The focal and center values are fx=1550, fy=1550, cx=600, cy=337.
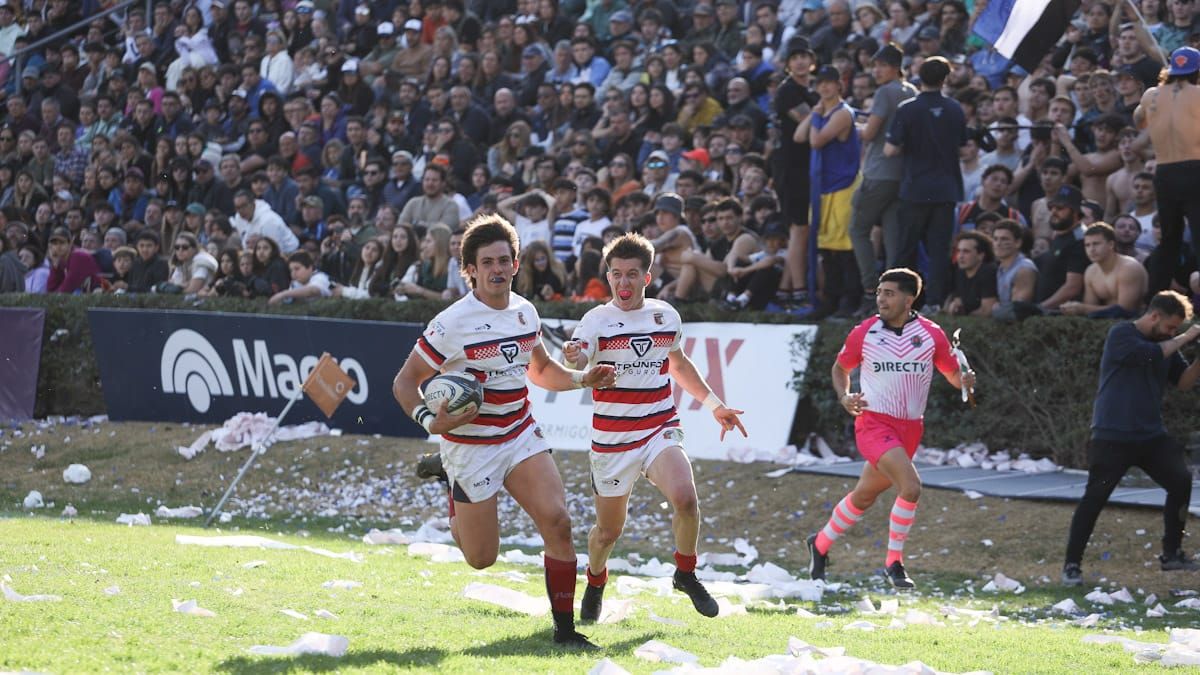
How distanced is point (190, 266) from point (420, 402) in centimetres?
1490

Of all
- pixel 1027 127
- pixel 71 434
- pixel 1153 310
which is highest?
pixel 1027 127

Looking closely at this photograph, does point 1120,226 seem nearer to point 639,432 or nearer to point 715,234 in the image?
point 715,234

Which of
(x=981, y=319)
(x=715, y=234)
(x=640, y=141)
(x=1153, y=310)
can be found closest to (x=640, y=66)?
(x=640, y=141)

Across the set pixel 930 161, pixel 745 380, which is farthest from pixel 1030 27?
pixel 745 380

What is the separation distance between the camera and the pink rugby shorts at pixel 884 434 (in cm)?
1134

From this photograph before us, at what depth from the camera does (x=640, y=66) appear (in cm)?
2173

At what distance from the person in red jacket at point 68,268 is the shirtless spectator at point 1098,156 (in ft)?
49.4

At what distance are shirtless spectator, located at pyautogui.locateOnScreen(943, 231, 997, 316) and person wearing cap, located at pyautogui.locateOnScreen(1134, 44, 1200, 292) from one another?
1.95 meters

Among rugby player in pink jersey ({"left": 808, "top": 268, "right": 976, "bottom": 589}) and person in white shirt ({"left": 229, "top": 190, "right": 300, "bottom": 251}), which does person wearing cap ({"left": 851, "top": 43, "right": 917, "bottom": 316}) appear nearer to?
rugby player in pink jersey ({"left": 808, "top": 268, "right": 976, "bottom": 589})

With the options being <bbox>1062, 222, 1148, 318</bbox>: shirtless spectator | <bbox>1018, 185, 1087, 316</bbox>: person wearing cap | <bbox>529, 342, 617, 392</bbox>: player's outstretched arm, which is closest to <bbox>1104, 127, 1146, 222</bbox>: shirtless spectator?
<bbox>1018, 185, 1087, 316</bbox>: person wearing cap

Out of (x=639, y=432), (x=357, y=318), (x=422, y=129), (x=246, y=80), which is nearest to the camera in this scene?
(x=639, y=432)

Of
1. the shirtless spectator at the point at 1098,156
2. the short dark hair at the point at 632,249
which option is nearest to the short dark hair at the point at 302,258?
the shirtless spectator at the point at 1098,156

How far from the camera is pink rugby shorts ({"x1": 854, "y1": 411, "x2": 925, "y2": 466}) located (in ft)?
37.2

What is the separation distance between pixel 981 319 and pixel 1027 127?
2650mm
